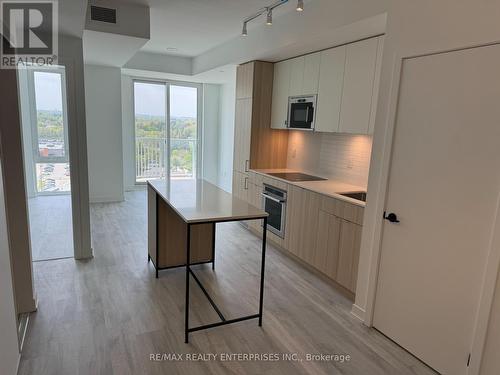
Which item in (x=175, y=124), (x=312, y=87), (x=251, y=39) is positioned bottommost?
(x=175, y=124)

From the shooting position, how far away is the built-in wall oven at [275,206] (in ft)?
13.7

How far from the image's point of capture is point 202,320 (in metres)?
2.76

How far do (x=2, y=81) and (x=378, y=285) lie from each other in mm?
3271

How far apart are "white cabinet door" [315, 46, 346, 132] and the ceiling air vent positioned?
2313 millimetres

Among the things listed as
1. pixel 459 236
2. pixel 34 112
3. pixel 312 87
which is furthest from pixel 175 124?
pixel 459 236

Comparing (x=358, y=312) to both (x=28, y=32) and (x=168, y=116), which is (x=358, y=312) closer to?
(x=28, y=32)

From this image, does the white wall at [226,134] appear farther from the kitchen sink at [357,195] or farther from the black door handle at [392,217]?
the black door handle at [392,217]

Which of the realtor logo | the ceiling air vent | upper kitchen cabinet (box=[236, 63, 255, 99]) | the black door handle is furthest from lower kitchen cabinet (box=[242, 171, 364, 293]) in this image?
the realtor logo

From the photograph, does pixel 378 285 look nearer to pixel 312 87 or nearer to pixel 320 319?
pixel 320 319

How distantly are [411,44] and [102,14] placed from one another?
10.1 feet

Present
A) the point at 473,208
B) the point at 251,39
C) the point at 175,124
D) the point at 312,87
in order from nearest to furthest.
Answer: the point at 473,208, the point at 312,87, the point at 251,39, the point at 175,124

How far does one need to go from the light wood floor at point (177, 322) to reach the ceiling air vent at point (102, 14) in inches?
103

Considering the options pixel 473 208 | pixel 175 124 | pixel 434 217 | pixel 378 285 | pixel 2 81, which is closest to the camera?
pixel 473 208

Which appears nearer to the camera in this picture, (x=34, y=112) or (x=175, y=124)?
(x=34, y=112)
